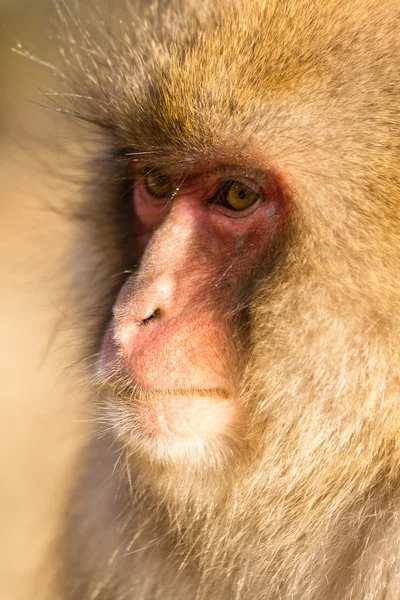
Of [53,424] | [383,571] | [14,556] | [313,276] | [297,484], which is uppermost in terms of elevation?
[313,276]

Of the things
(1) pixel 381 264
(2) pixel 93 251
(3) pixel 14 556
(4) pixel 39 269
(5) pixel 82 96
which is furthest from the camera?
(3) pixel 14 556

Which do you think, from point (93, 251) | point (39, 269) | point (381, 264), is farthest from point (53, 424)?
point (381, 264)

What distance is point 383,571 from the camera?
6.16ft

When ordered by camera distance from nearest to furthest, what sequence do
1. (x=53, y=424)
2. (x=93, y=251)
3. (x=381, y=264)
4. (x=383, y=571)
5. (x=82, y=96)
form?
(x=381, y=264) → (x=383, y=571) → (x=82, y=96) → (x=93, y=251) → (x=53, y=424)

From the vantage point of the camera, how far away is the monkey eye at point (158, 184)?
226 centimetres

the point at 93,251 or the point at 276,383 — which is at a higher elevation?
the point at 93,251

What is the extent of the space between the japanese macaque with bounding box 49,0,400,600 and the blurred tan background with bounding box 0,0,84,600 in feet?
1.99

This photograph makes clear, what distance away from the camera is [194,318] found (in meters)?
1.93

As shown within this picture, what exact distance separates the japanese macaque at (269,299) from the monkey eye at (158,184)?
0.04 feet

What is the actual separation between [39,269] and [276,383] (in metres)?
1.64

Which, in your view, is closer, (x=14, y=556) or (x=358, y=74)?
(x=358, y=74)

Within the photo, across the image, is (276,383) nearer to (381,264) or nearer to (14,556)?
(381,264)

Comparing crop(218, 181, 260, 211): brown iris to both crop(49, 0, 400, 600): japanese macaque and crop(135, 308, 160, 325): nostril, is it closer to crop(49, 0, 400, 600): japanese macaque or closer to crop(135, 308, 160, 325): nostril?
crop(49, 0, 400, 600): japanese macaque

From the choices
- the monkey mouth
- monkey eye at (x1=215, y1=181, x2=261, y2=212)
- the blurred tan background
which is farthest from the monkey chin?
the blurred tan background
